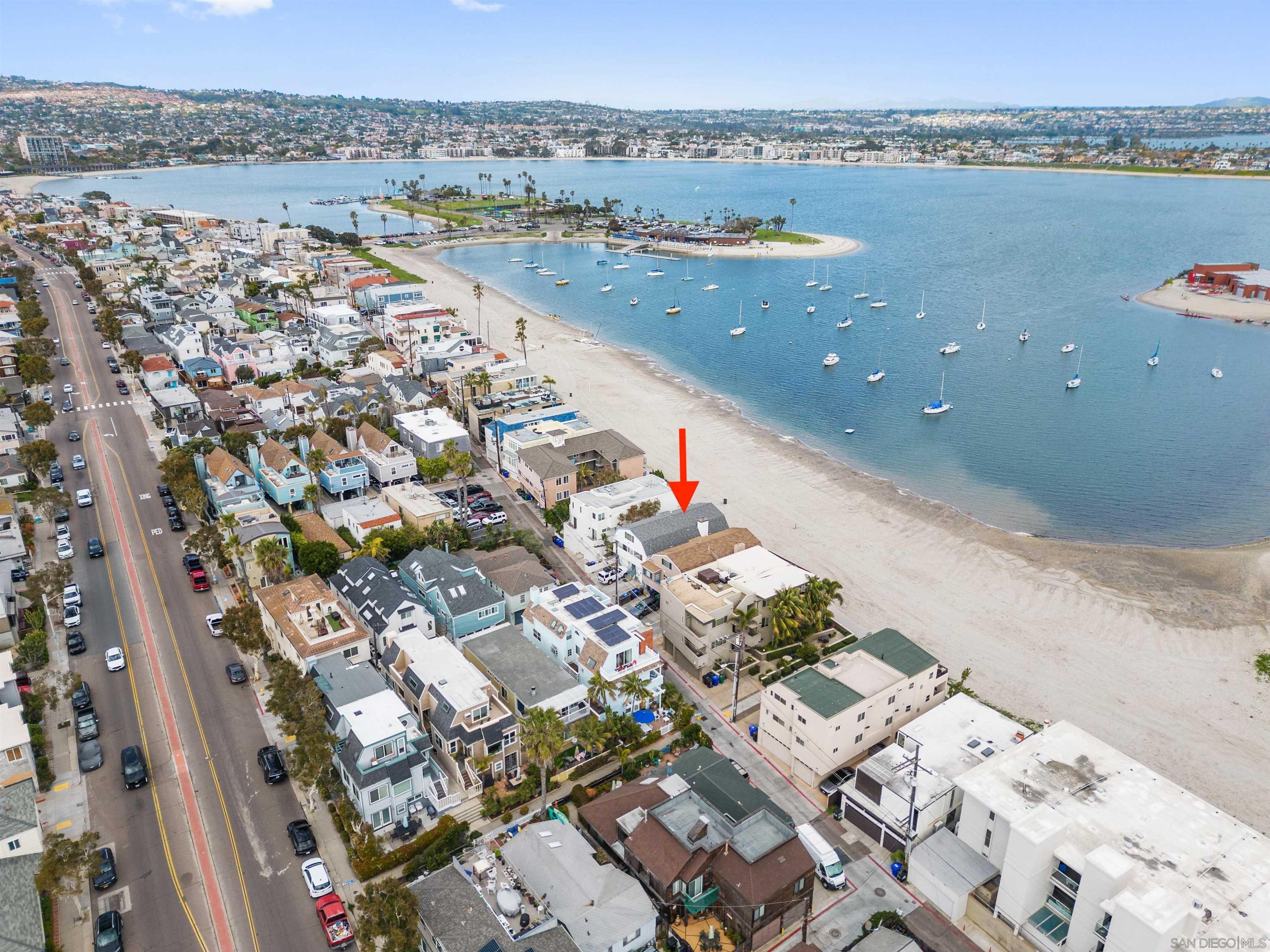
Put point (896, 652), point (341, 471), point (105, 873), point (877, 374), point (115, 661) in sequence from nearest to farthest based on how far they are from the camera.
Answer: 1. point (105, 873)
2. point (896, 652)
3. point (115, 661)
4. point (341, 471)
5. point (877, 374)

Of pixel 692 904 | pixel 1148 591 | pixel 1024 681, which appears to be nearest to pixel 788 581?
pixel 1024 681

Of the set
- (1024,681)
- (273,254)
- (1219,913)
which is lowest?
(1024,681)

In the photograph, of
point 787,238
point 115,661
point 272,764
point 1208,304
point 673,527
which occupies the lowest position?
point 272,764

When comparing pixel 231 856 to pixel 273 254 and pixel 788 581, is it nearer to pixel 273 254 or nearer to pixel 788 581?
pixel 788 581

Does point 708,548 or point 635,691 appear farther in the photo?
point 708,548

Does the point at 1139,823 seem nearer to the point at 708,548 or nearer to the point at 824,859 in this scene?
the point at 824,859

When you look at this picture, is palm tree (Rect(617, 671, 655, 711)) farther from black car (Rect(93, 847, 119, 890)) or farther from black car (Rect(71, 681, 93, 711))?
black car (Rect(71, 681, 93, 711))

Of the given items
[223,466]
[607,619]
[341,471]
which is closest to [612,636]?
[607,619]
